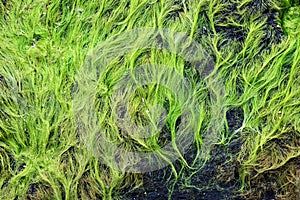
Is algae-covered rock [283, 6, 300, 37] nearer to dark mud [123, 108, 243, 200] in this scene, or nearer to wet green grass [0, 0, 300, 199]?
wet green grass [0, 0, 300, 199]

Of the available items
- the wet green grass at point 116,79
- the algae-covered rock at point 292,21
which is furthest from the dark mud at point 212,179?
the algae-covered rock at point 292,21

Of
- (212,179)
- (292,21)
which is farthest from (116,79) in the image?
(292,21)

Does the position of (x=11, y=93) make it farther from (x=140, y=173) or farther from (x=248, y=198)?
(x=248, y=198)

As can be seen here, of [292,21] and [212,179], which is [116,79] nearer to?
[212,179]

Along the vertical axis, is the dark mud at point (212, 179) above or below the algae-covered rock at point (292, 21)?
below

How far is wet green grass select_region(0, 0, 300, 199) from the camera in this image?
1430 millimetres

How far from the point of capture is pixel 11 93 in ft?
4.69

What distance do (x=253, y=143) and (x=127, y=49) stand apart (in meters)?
0.52

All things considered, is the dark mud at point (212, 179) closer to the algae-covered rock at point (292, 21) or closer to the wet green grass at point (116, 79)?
the wet green grass at point (116, 79)

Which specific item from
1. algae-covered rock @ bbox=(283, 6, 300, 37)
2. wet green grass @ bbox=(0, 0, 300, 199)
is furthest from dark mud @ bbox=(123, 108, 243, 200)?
algae-covered rock @ bbox=(283, 6, 300, 37)

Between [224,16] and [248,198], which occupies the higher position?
[224,16]

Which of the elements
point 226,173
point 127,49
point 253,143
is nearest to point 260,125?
point 253,143

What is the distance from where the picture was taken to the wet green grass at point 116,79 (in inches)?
56.3

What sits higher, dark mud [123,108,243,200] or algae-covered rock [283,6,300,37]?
algae-covered rock [283,6,300,37]
